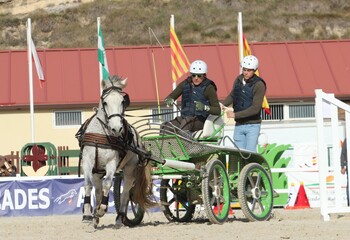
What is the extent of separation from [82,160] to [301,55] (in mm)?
23709

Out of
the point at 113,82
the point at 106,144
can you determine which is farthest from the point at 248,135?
the point at 106,144

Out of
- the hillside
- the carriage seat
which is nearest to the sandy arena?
the carriage seat

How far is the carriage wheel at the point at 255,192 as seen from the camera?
1346 cm

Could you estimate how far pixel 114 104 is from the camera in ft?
41.1

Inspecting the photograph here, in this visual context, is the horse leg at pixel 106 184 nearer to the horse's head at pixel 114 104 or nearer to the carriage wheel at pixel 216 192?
the horse's head at pixel 114 104

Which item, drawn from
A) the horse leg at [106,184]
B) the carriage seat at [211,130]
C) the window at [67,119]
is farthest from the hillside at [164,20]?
the horse leg at [106,184]

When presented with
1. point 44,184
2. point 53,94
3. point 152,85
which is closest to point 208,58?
point 152,85

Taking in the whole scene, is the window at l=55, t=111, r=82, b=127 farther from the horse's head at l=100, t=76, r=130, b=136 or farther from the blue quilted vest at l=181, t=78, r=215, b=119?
the horse's head at l=100, t=76, r=130, b=136

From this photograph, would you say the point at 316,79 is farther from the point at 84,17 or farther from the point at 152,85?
the point at 84,17

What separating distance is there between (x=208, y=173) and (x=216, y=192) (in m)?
0.44

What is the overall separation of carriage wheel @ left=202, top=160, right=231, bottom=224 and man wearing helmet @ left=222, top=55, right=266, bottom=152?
1.02 m

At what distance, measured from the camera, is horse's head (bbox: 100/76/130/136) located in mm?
12453

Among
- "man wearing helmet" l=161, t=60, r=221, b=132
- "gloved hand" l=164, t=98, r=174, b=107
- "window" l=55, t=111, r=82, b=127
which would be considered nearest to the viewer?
"man wearing helmet" l=161, t=60, r=221, b=132

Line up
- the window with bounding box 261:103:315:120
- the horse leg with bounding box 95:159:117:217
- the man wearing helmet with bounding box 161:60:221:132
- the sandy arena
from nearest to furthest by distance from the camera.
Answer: the sandy arena < the horse leg with bounding box 95:159:117:217 < the man wearing helmet with bounding box 161:60:221:132 < the window with bounding box 261:103:315:120
